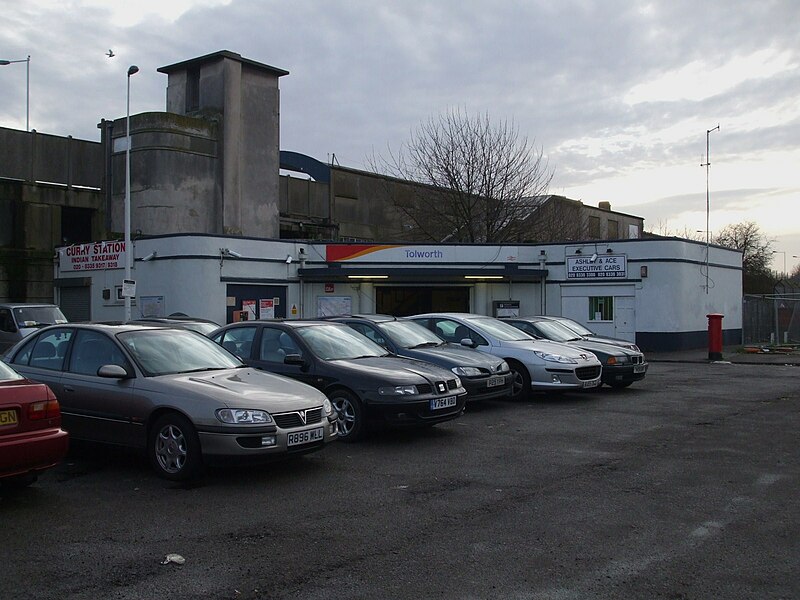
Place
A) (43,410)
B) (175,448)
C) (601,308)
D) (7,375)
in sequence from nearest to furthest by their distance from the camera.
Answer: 1. (43,410)
2. (7,375)
3. (175,448)
4. (601,308)

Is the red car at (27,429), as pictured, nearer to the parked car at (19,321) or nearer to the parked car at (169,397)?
the parked car at (169,397)

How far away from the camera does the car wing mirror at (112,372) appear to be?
771cm

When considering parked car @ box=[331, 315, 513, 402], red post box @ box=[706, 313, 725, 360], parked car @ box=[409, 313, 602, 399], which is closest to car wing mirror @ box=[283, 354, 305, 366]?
parked car @ box=[331, 315, 513, 402]

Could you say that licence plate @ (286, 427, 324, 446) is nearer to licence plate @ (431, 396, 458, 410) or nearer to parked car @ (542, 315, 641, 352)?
licence plate @ (431, 396, 458, 410)

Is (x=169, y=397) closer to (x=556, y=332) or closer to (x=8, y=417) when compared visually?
(x=8, y=417)

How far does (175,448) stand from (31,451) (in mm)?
1422

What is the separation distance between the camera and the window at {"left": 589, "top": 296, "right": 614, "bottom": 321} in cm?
2811

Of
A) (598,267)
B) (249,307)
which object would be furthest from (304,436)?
(598,267)

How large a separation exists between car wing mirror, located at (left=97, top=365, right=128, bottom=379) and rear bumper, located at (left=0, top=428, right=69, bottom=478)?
1.06m

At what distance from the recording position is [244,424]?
7301 mm

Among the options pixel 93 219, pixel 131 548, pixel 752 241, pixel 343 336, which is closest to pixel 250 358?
pixel 343 336

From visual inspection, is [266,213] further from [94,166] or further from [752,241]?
[752,241]

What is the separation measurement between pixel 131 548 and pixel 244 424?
1.87m

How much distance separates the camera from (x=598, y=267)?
2803 centimetres
